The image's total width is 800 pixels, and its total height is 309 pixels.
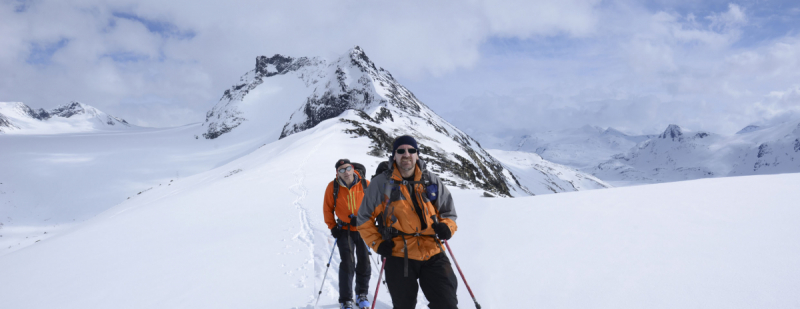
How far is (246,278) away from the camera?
289 inches

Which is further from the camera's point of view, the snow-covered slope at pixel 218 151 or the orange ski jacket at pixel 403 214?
the snow-covered slope at pixel 218 151

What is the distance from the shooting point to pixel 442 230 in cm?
406

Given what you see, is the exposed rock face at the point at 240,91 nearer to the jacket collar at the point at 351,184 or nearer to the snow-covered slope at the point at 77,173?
the snow-covered slope at the point at 77,173

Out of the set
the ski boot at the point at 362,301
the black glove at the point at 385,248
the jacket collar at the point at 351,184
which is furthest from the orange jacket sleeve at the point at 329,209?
the black glove at the point at 385,248

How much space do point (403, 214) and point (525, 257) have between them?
4.16m

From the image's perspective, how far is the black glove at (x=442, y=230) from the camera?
13.3 ft

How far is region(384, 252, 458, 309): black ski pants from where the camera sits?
161 inches

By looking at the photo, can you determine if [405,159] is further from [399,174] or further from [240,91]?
[240,91]

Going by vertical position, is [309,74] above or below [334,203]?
above

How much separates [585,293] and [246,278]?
6.59 m

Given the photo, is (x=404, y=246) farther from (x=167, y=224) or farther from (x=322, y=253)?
(x=167, y=224)

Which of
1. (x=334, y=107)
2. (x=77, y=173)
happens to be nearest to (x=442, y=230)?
(x=77, y=173)

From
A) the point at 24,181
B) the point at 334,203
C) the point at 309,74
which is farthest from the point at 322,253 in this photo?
the point at 309,74

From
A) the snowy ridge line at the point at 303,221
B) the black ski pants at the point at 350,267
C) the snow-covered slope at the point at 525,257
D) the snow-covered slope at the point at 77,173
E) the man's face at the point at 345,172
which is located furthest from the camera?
the snow-covered slope at the point at 77,173
